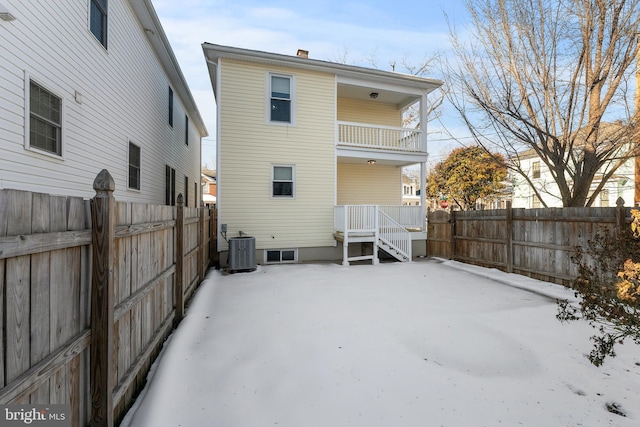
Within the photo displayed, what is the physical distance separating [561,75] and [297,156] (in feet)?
22.9

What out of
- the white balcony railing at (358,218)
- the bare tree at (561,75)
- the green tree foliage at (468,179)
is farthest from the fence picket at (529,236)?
the green tree foliage at (468,179)

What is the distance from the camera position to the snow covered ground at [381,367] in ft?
8.25

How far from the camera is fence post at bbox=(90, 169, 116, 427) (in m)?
1.96

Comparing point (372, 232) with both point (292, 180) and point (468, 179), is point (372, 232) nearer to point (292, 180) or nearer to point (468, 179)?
point (292, 180)

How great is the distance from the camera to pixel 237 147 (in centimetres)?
919

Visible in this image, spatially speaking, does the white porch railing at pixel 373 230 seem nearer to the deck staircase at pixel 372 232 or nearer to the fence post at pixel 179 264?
the deck staircase at pixel 372 232

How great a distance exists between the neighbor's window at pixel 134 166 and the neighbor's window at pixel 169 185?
8.96 ft

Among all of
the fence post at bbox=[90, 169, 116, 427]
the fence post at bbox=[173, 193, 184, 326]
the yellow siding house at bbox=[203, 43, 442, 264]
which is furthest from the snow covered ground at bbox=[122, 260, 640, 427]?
the yellow siding house at bbox=[203, 43, 442, 264]

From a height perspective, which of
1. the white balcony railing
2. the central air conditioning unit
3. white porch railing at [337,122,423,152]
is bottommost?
the central air conditioning unit

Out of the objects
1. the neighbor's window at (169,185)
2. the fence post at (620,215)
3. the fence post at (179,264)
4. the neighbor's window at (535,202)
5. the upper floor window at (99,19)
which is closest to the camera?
the fence post at (179,264)

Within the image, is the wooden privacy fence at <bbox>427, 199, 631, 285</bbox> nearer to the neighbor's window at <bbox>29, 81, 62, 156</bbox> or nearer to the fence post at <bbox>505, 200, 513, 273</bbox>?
the fence post at <bbox>505, 200, 513, 273</bbox>

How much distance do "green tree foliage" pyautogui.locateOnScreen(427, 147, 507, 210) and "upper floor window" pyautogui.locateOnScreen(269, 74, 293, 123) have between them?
912 cm

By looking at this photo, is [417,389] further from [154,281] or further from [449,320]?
[154,281]

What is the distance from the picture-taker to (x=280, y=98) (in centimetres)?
960
